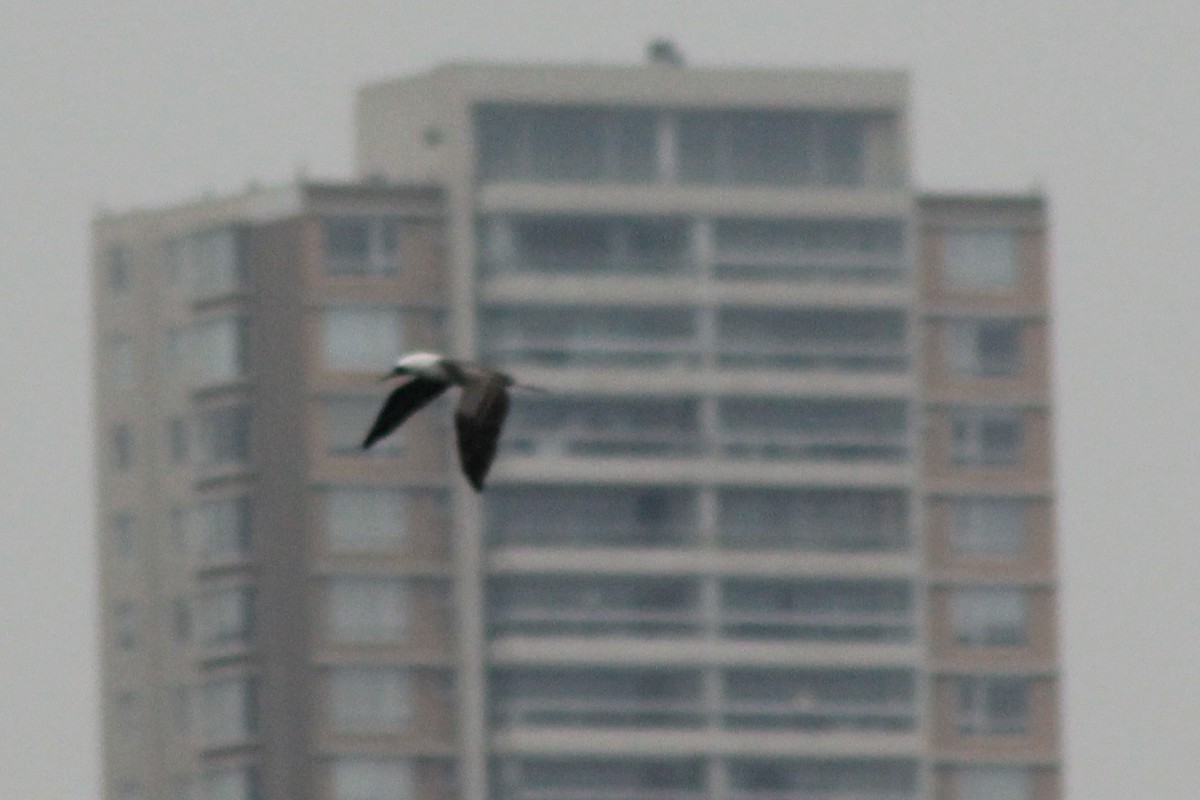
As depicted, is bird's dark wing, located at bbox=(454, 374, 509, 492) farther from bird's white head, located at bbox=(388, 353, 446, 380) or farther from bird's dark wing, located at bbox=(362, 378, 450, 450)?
bird's dark wing, located at bbox=(362, 378, 450, 450)

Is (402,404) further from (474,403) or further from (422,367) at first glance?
(474,403)

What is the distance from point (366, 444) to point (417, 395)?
2.02 feet

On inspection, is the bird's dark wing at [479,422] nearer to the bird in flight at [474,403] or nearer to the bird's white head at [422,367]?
the bird in flight at [474,403]

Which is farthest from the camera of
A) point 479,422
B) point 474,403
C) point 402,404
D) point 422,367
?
point 402,404

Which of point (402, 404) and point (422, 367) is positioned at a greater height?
point (422, 367)

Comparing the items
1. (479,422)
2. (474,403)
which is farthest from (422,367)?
(479,422)

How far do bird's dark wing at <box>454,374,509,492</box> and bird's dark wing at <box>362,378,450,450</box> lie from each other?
0.85 m

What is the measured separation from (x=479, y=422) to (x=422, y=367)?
0.92 meters

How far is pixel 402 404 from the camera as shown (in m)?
43.1

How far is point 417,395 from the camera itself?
141 feet

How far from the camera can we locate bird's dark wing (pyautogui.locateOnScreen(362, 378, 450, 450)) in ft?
139

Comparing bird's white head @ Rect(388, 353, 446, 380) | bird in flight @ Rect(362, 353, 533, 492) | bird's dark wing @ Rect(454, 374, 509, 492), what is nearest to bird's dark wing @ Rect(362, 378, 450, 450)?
bird's white head @ Rect(388, 353, 446, 380)

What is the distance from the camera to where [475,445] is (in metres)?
40.9

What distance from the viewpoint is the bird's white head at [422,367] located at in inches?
1631
